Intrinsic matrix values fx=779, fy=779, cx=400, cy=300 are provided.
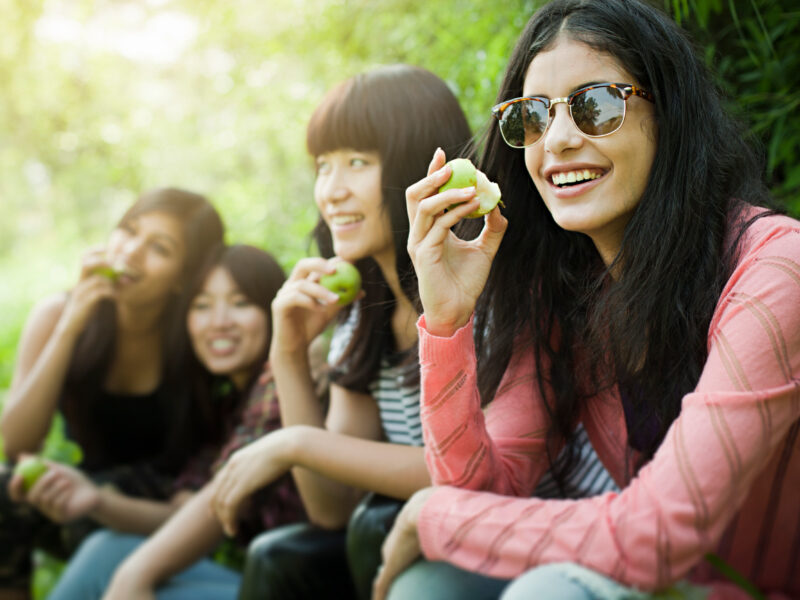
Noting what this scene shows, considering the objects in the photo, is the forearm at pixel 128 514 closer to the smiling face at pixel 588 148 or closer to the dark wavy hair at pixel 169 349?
the dark wavy hair at pixel 169 349

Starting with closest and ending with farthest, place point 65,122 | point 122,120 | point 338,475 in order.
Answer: point 338,475, point 122,120, point 65,122

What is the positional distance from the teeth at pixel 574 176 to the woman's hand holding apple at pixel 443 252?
0.50 ft

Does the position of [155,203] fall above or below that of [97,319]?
above

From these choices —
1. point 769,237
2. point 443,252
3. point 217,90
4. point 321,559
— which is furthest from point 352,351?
point 217,90

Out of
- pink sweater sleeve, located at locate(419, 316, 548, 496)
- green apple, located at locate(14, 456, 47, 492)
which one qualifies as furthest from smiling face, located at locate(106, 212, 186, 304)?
pink sweater sleeve, located at locate(419, 316, 548, 496)

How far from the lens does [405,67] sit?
257 cm

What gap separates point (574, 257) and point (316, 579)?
124 cm

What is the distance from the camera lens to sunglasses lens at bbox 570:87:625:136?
1.63 metres

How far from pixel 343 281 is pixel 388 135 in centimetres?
48

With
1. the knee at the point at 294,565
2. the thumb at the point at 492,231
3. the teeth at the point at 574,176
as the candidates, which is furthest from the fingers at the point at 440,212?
the knee at the point at 294,565

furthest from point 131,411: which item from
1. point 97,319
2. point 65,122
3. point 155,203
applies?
point 65,122

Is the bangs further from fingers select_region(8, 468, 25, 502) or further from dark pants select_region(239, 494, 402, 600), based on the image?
fingers select_region(8, 468, 25, 502)

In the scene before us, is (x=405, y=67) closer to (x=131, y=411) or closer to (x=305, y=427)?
(x=305, y=427)

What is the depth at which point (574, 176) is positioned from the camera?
171 centimetres
